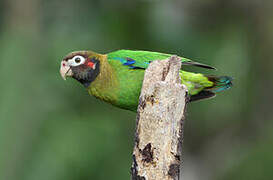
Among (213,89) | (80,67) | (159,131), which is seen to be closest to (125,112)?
(213,89)

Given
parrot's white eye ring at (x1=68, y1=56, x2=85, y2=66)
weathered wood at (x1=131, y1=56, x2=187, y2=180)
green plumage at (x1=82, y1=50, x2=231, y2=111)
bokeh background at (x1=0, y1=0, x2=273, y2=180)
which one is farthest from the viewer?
bokeh background at (x1=0, y1=0, x2=273, y2=180)

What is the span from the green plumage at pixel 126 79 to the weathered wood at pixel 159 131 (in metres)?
1.26

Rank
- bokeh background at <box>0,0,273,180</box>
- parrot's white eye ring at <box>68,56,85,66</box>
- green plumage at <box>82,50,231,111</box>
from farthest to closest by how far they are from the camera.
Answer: bokeh background at <box>0,0,273,180</box>, parrot's white eye ring at <box>68,56,85,66</box>, green plumage at <box>82,50,231,111</box>

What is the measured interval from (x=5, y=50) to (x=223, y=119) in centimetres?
549

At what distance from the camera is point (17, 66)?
27.9 ft

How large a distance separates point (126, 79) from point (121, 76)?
0.29ft

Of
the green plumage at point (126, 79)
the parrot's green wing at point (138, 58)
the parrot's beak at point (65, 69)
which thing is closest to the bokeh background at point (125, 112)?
the parrot's beak at point (65, 69)

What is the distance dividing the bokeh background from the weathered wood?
4.73 meters

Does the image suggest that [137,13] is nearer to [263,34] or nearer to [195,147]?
[263,34]

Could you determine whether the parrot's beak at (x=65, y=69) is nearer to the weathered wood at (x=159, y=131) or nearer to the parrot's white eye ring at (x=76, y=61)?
the parrot's white eye ring at (x=76, y=61)

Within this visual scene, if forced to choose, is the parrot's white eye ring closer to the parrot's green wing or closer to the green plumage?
the green plumage

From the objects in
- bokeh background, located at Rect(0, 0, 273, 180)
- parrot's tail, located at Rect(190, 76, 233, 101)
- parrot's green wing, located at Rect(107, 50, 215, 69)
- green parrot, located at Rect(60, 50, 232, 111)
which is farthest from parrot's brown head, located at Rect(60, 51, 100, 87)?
bokeh background, located at Rect(0, 0, 273, 180)

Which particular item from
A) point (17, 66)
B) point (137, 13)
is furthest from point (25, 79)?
point (137, 13)

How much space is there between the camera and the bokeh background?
31.4ft
